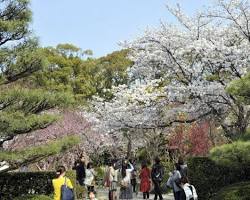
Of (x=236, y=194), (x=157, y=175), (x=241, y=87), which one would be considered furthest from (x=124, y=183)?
(x=241, y=87)

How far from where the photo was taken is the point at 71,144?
13.7 meters

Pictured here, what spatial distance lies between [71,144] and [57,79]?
27.3 metres

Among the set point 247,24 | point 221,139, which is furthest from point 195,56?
point 221,139

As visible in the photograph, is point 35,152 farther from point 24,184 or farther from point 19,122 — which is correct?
point 24,184

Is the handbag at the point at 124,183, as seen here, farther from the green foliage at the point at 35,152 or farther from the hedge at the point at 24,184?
→ the green foliage at the point at 35,152

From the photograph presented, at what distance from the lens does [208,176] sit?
49.9 ft

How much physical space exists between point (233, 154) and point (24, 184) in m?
7.26

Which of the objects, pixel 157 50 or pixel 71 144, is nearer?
pixel 71 144

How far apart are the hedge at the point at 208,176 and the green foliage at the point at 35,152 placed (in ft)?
12.4

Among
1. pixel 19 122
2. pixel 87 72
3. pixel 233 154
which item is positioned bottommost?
pixel 233 154

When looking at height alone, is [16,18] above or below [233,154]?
above

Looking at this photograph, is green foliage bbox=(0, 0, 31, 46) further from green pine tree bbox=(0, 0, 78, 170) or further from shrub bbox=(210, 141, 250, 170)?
shrub bbox=(210, 141, 250, 170)

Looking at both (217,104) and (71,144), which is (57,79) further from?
(71,144)

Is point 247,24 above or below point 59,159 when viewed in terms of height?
above
